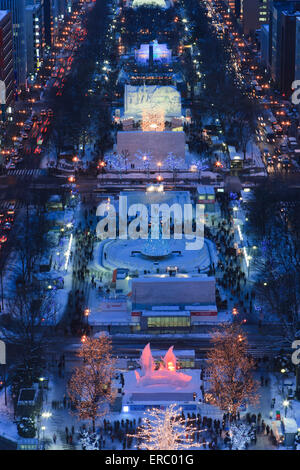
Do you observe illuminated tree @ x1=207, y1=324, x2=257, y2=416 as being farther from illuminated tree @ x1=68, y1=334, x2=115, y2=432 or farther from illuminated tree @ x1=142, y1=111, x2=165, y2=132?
illuminated tree @ x1=142, y1=111, x2=165, y2=132

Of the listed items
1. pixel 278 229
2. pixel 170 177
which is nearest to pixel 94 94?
pixel 170 177

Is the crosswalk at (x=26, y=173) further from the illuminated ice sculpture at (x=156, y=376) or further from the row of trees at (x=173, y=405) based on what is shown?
the illuminated ice sculpture at (x=156, y=376)

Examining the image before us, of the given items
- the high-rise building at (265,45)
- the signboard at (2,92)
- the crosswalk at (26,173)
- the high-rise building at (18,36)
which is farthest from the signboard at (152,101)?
the high-rise building at (265,45)

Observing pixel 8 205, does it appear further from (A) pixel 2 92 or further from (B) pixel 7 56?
(B) pixel 7 56

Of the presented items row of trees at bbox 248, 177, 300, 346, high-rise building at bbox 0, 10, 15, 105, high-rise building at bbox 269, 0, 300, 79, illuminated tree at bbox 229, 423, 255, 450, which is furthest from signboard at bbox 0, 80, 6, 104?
illuminated tree at bbox 229, 423, 255, 450

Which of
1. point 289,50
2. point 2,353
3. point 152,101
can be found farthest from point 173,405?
point 289,50

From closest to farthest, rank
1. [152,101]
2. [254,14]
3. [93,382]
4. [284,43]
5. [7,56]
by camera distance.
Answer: [93,382]
[152,101]
[7,56]
[284,43]
[254,14]

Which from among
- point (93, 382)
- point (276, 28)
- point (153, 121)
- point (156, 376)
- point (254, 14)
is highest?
point (254, 14)
